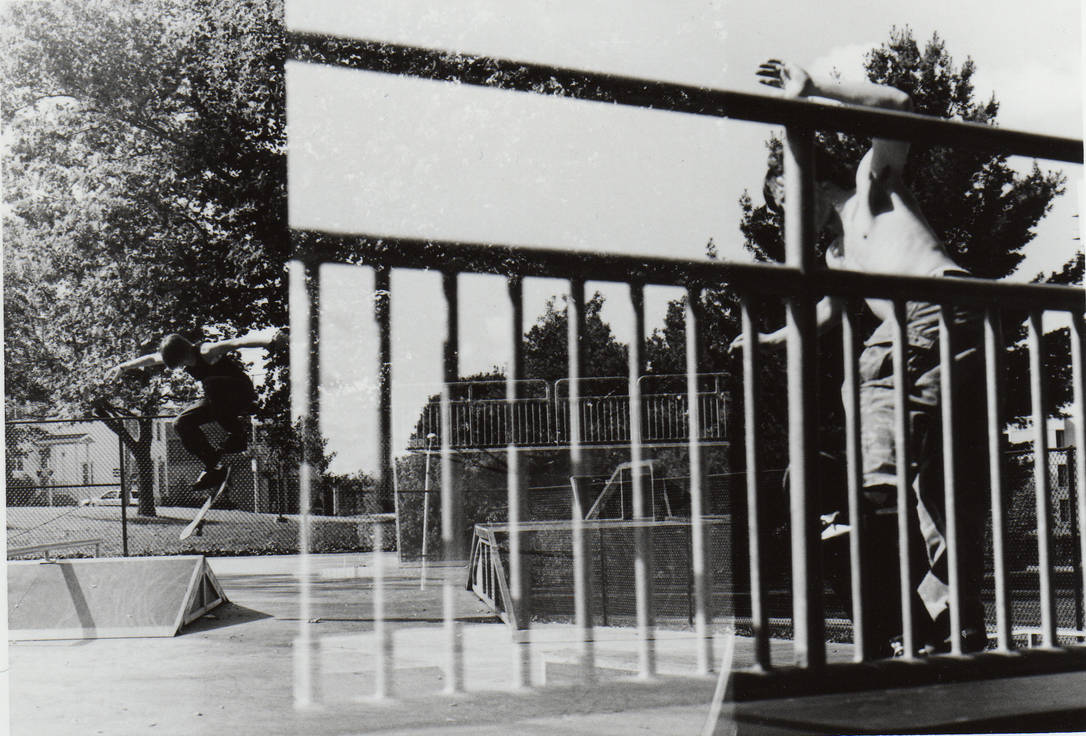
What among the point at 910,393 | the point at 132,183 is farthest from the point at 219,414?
the point at 132,183

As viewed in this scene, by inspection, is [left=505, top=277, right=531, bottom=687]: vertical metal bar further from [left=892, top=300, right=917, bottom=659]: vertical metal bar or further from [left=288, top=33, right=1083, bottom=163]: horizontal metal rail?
[left=892, top=300, right=917, bottom=659]: vertical metal bar

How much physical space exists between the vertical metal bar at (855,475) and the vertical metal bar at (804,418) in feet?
0.30

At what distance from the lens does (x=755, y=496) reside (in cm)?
157

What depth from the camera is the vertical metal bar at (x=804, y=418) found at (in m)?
1.60

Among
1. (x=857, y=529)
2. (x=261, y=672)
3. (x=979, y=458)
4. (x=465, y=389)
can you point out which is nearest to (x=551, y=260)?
(x=857, y=529)

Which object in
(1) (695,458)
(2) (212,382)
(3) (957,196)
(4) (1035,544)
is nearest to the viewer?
(2) (212,382)

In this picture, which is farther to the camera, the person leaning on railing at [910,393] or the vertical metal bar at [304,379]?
the vertical metal bar at [304,379]

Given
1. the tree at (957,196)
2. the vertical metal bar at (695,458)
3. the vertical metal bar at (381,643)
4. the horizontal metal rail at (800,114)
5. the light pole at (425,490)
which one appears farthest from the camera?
the light pole at (425,490)

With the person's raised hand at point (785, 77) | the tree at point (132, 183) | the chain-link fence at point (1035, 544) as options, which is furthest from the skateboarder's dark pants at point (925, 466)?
the tree at point (132, 183)

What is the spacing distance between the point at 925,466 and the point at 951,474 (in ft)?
1.17

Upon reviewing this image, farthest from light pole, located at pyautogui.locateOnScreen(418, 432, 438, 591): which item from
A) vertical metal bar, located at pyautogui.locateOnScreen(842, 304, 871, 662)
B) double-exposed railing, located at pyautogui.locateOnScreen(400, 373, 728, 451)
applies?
vertical metal bar, located at pyautogui.locateOnScreen(842, 304, 871, 662)

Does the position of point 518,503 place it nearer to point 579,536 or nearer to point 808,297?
point 579,536

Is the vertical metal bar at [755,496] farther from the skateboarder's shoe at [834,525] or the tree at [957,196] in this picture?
the tree at [957,196]

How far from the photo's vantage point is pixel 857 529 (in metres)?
1.67
